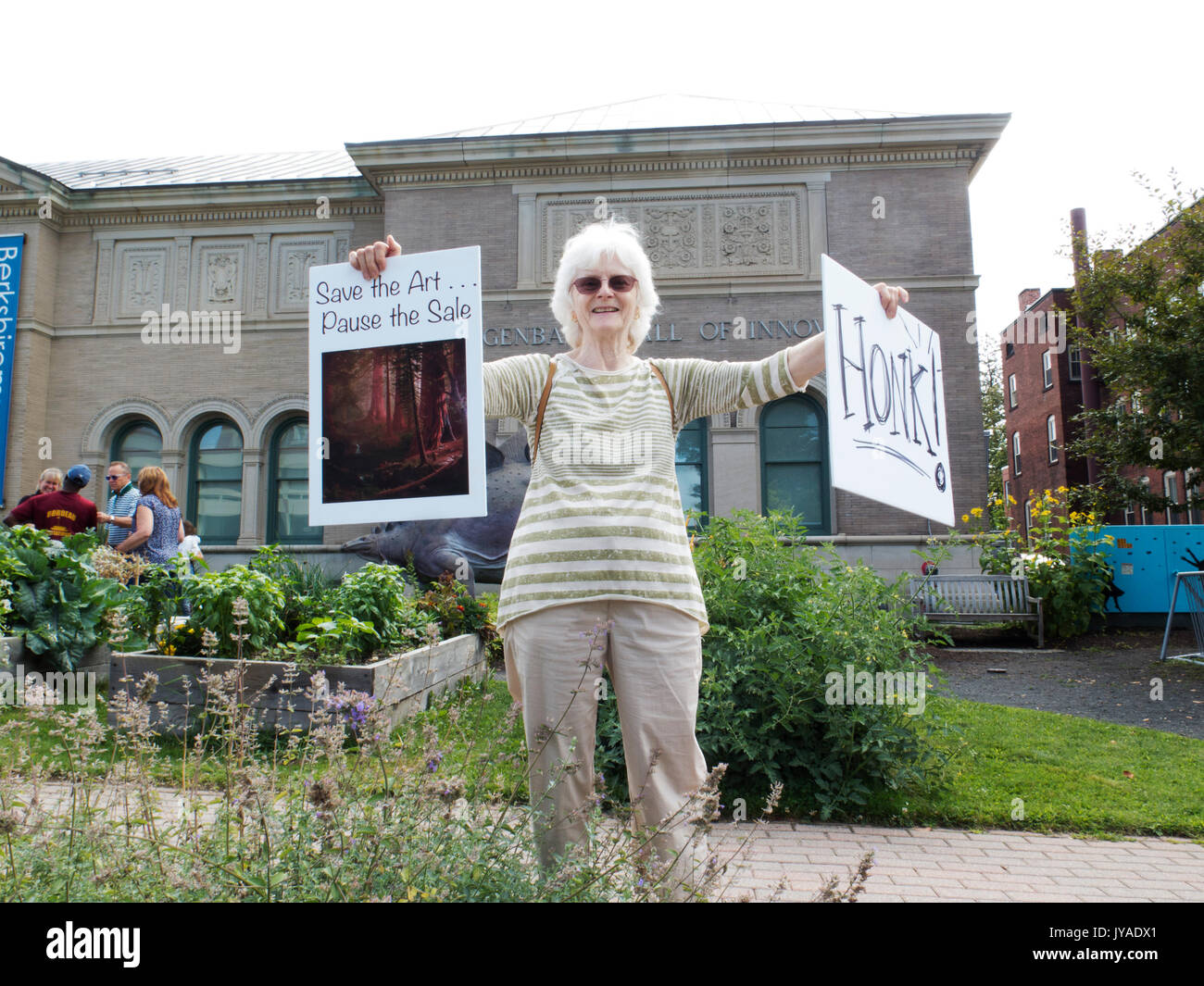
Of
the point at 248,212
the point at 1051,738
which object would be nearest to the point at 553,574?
the point at 1051,738

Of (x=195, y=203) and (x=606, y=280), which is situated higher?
(x=195, y=203)

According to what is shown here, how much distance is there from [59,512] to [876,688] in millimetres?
8029

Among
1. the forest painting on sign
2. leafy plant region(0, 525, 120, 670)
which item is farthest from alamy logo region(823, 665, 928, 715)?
leafy plant region(0, 525, 120, 670)

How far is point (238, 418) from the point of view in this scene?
16859mm

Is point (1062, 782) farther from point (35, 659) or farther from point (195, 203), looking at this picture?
point (195, 203)

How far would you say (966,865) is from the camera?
3625 millimetres

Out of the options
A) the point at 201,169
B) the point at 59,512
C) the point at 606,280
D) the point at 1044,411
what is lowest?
the point at 59,512

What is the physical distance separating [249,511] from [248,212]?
6.70 meters

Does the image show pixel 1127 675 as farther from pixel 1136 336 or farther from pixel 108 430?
pixel 108 430

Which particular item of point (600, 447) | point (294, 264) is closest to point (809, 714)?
point (600, 447)

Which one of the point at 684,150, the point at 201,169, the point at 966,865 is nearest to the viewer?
the point at 966,865

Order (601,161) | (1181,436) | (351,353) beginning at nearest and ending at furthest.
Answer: (351,353) < (1181,436) < (601,161)

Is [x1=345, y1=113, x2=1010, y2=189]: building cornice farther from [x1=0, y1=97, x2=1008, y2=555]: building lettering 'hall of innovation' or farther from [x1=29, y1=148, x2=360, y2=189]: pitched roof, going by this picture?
[x1=29, y1=148, x2=360, y2=189]: pitched roof
